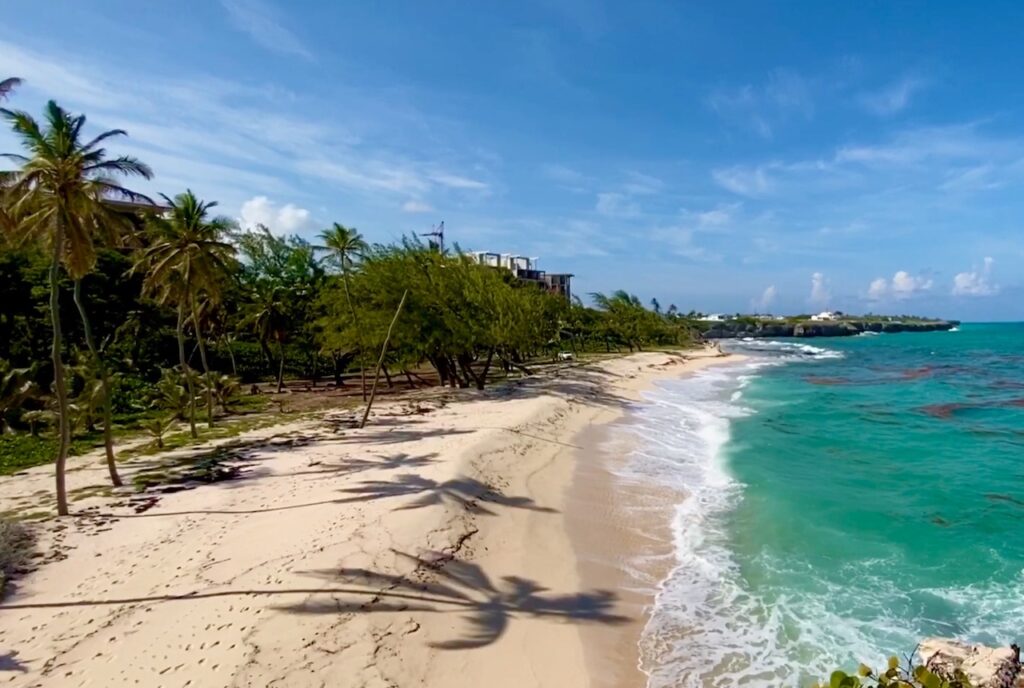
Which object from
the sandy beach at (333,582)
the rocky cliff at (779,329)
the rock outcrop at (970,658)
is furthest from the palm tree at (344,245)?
the rocky cliff at (779,329)

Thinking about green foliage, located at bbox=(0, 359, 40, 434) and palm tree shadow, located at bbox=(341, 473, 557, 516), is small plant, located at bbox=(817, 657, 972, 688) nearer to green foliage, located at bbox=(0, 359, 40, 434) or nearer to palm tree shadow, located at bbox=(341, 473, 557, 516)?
palm tree shadow, located at bbox=(341, 473, 557, 516)

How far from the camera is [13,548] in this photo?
926 centimetres

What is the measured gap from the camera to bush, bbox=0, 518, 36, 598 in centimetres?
859

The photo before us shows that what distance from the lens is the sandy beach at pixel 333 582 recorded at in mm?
6590

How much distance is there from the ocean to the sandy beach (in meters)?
1.31

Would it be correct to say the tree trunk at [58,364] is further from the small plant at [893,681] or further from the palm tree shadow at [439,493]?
the small plant at [893,681]

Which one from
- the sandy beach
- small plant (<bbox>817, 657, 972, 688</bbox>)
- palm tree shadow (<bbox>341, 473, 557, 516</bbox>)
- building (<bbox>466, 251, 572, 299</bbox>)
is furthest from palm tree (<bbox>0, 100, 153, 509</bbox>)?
building (<bbox>466, 251, 572, 299</bbox>)

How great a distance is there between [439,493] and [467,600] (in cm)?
386

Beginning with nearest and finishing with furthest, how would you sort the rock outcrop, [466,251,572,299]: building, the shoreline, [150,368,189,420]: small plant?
1. the rock outcrop
2. the shoreline
3. [150,368,189,420]: small plant
4. [466,251,572,299]: building

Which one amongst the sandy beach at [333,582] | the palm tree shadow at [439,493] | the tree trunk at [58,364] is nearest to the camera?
the sandy beach at [333,582]

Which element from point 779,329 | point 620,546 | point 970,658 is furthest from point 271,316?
point 779,329

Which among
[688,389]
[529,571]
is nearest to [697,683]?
[529,571]

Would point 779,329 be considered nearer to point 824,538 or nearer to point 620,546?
point 824,538

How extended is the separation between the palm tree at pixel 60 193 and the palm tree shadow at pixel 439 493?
564 cm
